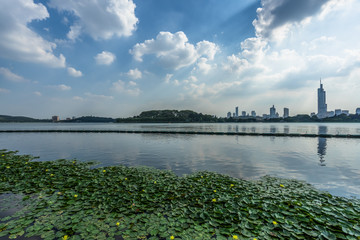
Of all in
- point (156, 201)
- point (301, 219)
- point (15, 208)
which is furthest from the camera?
point (156, 201)

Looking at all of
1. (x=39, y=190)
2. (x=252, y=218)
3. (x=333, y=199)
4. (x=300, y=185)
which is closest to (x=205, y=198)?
(x=252, y=218)

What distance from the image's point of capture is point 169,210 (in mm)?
5680

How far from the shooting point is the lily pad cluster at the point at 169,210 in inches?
173

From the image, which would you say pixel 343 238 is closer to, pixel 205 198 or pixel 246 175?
pixel 205 198

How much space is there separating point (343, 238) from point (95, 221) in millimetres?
6727

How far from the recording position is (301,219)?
4848 mm

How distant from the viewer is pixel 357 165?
13.3 meters

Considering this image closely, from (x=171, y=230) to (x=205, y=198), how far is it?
2.17m

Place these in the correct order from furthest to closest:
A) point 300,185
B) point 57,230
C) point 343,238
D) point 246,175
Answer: point 246,175 < point 300,185 < point 57,230 < point 343,238

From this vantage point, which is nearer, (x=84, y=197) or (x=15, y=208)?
(x=15, y=208)

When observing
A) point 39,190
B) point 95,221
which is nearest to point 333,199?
point 95,221

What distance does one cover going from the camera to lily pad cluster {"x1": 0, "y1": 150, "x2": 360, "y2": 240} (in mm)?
4402

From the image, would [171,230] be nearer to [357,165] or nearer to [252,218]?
[252,218]

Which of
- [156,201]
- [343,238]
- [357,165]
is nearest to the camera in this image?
[343,238]
